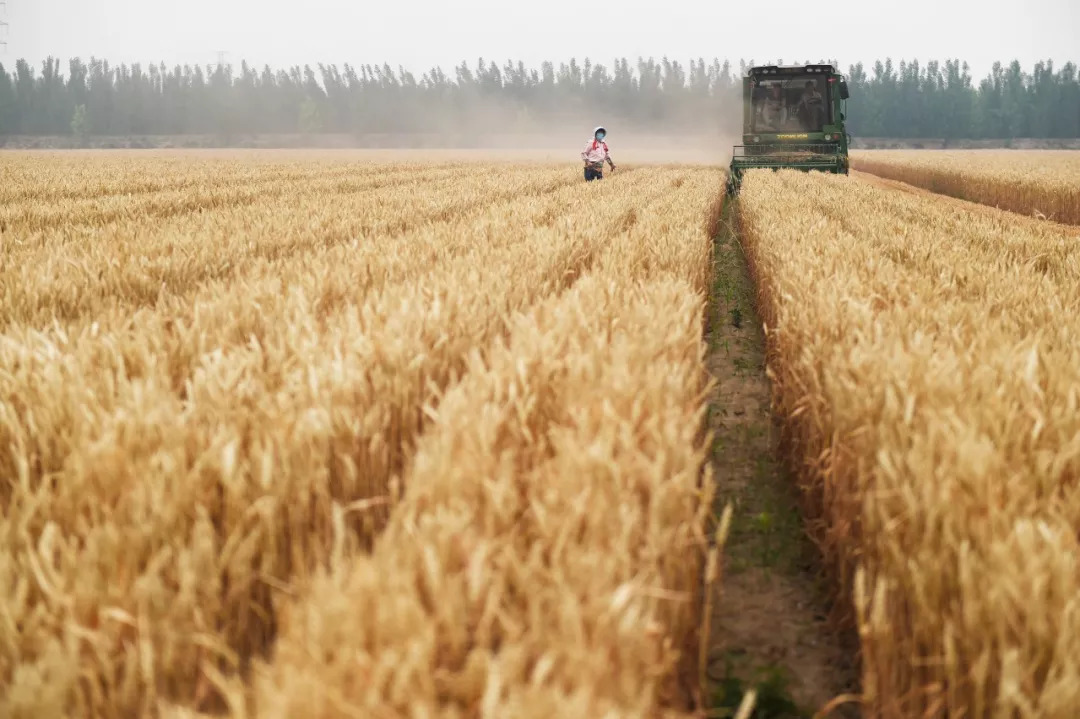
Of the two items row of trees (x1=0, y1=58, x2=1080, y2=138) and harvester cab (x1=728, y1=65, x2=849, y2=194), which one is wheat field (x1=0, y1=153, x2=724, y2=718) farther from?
row of trees (x1=0, y1=58, x2=1080, y2=138)

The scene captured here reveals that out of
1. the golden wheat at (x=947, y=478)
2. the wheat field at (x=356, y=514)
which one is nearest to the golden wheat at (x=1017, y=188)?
the golden wheat at (x=947, y=478)

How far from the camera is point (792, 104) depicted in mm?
19797

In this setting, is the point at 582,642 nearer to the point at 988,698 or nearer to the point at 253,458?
the point at 988,698

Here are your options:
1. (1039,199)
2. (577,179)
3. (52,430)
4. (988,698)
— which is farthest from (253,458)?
(1039,199)

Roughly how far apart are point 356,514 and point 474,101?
140m

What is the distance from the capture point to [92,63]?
461 feet

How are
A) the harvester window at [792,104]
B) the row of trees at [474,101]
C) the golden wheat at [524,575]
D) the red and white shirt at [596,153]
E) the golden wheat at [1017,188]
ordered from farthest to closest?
the row of trees at [474,101], the harvester window at [792,104], the red and white shirt at [596,153], the golden wheat at [1017,188], the golden wheat at [524,575]

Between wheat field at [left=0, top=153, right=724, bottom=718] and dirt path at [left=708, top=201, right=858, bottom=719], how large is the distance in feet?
0.70

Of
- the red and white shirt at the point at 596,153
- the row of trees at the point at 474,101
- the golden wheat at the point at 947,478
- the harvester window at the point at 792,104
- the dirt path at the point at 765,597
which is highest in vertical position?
the row of trees at the point at 474,101

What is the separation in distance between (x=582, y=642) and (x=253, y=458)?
94cm

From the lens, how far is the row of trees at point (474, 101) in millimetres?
117438

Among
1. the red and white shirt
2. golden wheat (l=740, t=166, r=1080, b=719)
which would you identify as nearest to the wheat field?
golden wheat (l=740, t=166, r=1080, b=719)

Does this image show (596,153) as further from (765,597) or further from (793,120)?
(765,597)

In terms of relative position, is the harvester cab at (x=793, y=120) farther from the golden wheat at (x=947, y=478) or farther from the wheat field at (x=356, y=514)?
the wheat field at (x=356, y=514)
